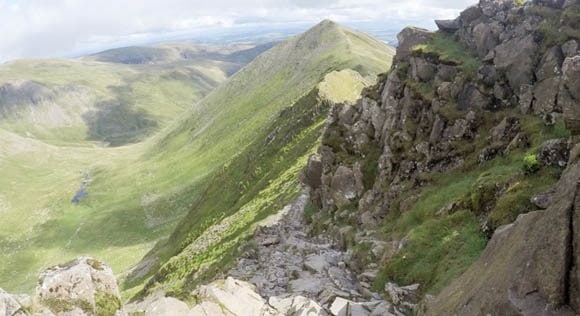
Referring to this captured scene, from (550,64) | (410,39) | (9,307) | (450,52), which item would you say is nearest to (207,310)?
(9,307)

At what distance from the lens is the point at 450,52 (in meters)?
39.5

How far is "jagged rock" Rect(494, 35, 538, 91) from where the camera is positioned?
30609 millimetres

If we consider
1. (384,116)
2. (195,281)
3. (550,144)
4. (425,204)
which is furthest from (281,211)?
(550,144)

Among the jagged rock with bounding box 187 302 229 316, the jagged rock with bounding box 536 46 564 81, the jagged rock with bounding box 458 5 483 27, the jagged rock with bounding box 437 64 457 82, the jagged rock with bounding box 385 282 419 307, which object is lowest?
the jagged rock with bounding box 187 302 229 316

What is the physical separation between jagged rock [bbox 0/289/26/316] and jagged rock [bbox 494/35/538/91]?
32.2m

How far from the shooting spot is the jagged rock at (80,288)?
715 inches

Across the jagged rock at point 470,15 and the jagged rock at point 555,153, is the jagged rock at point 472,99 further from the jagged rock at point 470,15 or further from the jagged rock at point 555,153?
the jagged rock at point 470,15

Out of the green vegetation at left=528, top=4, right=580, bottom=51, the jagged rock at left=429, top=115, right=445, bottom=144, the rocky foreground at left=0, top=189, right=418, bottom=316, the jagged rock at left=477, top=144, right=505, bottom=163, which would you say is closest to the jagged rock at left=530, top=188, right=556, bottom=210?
the rocky foreground at left=0, top=189, right=418, bottom=316

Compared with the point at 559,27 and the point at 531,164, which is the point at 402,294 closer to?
the point at 531,164

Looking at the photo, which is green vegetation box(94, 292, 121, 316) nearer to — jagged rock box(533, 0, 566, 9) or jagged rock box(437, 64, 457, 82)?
jagged rock box(437, 64, 457, 82)

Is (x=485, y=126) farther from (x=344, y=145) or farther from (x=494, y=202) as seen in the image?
(x=344, y=145)

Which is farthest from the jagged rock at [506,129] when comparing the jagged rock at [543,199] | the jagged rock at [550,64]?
the jagged rock at [543,199]

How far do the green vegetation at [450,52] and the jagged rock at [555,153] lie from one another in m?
13.2

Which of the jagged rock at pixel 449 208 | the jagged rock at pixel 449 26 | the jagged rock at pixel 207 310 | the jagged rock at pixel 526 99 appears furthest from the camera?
the jagged rock at pixel 449 26
